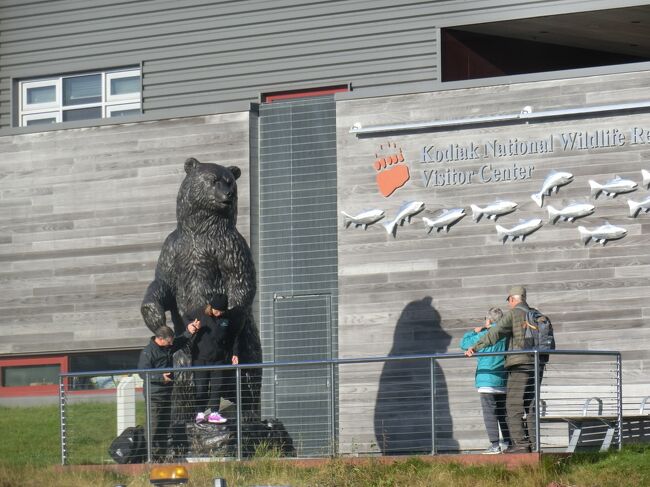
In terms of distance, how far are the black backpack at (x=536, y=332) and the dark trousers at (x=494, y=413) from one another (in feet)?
2.05

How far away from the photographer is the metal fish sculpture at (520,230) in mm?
18688

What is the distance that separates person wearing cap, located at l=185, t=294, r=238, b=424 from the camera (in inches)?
635

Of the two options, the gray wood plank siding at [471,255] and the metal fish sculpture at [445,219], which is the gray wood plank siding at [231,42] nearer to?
the gray wood plank siding at [471,255]

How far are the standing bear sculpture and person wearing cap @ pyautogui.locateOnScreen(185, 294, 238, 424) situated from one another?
1.43ft

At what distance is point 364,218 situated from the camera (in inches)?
777

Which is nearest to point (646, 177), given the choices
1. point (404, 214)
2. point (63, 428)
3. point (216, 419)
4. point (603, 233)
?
point (603, 233)

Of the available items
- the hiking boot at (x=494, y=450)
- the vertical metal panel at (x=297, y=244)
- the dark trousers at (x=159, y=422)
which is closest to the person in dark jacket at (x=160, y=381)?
the dark trousers at (x=159, y=422)

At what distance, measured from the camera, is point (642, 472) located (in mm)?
13945

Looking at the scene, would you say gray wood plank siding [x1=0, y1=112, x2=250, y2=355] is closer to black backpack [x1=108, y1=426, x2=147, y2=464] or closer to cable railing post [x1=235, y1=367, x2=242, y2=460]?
black backpack [x1=108, y1=426, x2=147, y2=464]

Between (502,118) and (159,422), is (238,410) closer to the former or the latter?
(159,422)

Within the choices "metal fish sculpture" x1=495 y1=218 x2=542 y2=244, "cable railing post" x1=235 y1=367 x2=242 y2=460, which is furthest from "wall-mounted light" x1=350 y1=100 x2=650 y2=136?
"cable railing post" x1=235 y1=367 x2=242 y2=460

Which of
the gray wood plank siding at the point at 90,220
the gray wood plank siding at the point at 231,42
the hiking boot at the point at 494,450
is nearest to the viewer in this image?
the hiking boot at the point at 494,450

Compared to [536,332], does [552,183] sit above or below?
above

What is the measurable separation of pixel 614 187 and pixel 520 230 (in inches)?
52.4
